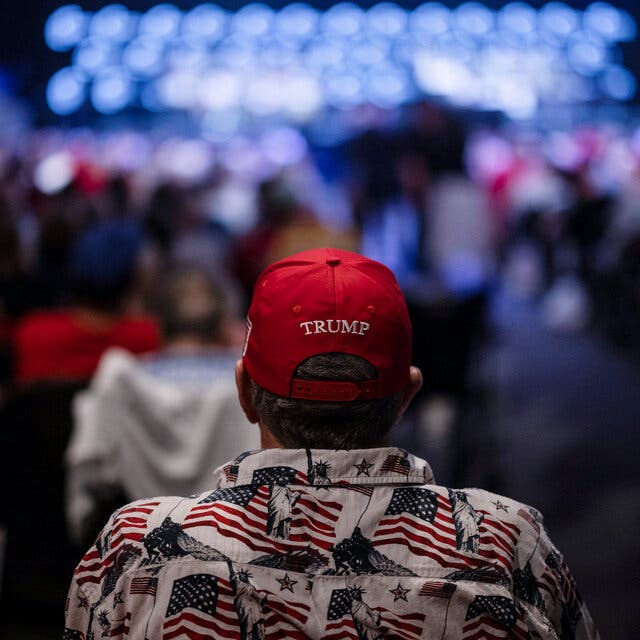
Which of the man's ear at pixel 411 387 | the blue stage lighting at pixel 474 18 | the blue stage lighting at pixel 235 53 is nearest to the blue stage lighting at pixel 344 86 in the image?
the blue stage lighting at pixel 235 53

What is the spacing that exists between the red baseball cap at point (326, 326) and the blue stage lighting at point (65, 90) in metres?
7.88

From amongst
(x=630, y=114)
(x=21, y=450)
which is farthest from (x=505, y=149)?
(x=21, y=450)

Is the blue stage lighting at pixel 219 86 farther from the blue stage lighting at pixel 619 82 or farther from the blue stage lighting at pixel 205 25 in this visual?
the blue stage lighting at pixel 619 82

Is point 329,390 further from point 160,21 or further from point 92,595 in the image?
point 160,21

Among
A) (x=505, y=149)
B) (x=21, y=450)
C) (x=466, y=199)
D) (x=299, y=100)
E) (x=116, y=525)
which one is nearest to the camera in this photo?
(x=116, y=525)

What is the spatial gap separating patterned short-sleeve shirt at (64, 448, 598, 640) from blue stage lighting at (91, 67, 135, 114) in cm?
871

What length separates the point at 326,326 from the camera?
116 centimetres

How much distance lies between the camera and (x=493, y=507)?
116cm

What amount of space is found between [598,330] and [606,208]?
151cm

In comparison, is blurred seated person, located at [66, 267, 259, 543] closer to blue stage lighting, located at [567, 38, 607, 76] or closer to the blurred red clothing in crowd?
the blurred red clothing in crowd

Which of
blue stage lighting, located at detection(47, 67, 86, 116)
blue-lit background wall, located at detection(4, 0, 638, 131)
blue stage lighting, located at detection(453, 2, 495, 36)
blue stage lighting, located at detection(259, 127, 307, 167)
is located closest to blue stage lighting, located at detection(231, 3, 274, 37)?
blue-lit background wall, located at detection(4, 0, 638, 131)

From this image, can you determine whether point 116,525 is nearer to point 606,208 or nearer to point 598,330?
point 598,330

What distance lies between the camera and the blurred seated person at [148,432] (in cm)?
257

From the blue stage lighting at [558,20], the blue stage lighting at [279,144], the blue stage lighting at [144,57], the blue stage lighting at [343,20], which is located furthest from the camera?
the blue stage lighting at [279,144]
